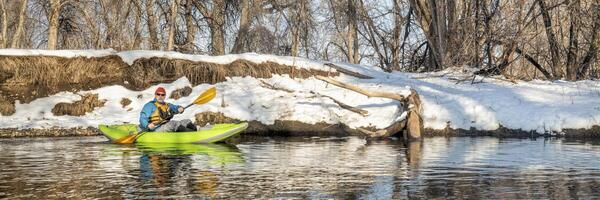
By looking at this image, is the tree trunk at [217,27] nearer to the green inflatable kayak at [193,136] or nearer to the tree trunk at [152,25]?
the tree trunk at [152,25]

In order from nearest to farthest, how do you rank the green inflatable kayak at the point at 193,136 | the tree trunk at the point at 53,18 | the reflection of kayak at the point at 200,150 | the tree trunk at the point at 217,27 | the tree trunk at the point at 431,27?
the reflection of kayak at the point at 200,150 < the green inflatable kayak at the point at 193,136 < the tree trunk at the point at 53,18 < the tree trunk at the point at 431,27 < the tree trunk at the point at 217,27

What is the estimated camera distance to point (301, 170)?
11117mm

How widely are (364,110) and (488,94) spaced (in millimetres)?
3347

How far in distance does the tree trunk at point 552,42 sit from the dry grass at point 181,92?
10.3m

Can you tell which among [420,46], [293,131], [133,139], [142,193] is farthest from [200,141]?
[420,46]

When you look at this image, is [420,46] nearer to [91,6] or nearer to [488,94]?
[488,94]

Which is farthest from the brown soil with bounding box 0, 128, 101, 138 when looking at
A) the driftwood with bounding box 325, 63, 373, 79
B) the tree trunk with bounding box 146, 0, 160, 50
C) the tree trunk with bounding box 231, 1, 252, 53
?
the tree trunk with bounding box 231, 1, 252, 53

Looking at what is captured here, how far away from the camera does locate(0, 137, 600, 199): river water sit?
8594mm

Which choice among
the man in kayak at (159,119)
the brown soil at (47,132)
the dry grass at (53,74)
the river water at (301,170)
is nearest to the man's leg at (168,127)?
the man in kayak at (159,119)

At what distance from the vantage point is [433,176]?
10258 millimetres

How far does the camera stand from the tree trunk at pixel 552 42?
24.0 meters

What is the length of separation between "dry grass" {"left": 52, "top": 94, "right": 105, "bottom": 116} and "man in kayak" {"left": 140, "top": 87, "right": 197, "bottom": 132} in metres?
4.76

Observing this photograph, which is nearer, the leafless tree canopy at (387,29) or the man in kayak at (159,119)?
the man in kayak at (159,119)

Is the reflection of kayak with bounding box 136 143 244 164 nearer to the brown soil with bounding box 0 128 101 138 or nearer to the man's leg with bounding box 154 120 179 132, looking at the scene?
the man's leg with bounding box 154 120 179 132
